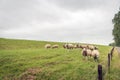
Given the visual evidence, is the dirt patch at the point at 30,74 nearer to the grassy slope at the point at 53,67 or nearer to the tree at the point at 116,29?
the grassy slope at the point at 53,67

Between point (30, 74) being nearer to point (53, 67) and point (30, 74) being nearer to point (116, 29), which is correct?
point (53, 67)

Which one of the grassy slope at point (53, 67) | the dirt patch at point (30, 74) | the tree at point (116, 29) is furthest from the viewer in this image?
the tree at point (116, 29)

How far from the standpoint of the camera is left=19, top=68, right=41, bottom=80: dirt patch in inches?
1299

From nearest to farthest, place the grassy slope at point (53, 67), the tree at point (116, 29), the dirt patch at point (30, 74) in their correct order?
1. the grassy slope at point (53, 67)
2. the dirt patch at point (30, 74)
3. the tree at point (116, 29)

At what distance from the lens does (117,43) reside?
324ft

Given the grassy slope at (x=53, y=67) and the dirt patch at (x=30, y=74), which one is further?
the dirt patch at (x=30, y=74)

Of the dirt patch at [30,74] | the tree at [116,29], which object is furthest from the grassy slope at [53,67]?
the tree at [116,29]

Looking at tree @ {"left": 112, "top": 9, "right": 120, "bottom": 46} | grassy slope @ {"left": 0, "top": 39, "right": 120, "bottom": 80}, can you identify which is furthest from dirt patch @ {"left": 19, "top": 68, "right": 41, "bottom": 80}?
tree @ {"left": 112, "top": 9, "right": 120, "bottom": 46}

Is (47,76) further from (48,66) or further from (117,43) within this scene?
(117,43)

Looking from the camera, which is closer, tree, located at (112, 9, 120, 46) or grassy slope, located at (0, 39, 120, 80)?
grassy slope, located at (0, 39, 120, 80)

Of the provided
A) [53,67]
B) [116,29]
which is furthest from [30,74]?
[116,29]

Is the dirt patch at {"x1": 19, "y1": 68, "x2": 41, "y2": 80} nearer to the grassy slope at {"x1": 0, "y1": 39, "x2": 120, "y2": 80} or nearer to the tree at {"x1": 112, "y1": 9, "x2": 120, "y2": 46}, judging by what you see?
the grassy slope at {"x1": 0, "y1": 39, "x2": 120, "y2": 80}

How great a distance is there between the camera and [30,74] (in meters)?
34.2

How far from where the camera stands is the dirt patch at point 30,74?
32994mm
